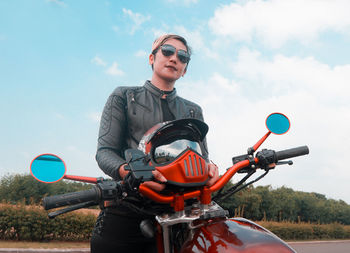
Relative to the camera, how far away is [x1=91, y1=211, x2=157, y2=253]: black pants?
195 centimetres

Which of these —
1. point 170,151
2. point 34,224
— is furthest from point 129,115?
point 34,224

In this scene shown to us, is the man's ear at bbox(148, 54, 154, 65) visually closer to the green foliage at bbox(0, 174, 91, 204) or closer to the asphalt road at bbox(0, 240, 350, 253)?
the asphalt road at bbox(0, 240, 350, 253)

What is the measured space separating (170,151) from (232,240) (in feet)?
1.67

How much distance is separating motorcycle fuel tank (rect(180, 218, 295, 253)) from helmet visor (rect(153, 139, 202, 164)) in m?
0.36

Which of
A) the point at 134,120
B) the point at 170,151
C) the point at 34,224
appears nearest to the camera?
the point at 170,151

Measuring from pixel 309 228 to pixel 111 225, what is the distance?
64.9ft

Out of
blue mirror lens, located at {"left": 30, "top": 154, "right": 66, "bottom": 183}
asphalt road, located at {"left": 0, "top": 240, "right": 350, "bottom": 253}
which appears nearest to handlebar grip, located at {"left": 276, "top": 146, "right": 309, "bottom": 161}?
blue mirror lens, located at {"left": 30, "top": 154, "right": 66, "bottom": 183}

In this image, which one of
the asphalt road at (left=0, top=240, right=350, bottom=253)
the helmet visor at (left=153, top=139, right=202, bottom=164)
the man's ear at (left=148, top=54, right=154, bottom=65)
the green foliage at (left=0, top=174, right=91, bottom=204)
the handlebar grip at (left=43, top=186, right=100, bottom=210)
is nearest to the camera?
the handlebar grip at (left=43, top=186, right=100, bottom=210)

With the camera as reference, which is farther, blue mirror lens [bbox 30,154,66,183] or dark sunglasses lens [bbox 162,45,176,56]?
dark sunglasses lens [bbox 162,45,176,56]

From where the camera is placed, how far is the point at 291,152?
6.12 feet

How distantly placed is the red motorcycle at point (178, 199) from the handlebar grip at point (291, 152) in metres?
0.27

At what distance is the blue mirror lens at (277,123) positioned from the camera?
191cm

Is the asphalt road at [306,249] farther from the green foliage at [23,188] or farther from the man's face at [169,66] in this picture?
the man's face at [169,66]

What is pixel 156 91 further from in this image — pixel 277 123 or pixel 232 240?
pixel 232 240
